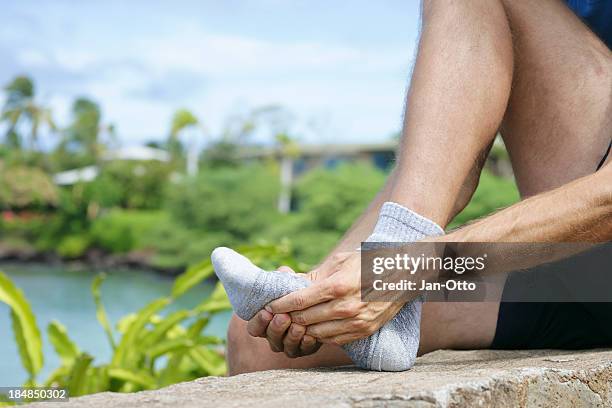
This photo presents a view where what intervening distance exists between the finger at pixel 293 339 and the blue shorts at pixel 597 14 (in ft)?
2.09

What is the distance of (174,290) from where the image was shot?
5.40 feet

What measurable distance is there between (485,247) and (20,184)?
81.4 ft

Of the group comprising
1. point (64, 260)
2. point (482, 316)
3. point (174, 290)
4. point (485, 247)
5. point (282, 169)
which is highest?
point (485, 247)

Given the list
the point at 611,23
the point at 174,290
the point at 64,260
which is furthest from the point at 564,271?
the point at 64,260

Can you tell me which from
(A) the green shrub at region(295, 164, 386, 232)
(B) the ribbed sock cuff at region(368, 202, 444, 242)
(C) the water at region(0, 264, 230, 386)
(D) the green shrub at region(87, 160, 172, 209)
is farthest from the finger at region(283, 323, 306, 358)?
(D) the green shrub at region(87, 160, 172, 209)

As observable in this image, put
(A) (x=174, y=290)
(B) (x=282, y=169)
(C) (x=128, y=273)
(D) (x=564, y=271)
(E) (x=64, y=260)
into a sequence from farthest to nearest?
(B) (x=282, y=169) → (E) (x=64, y=260) → (C) (x=128, y=273) → (A) (x=174, y=290) → (D) (x=564, y=271)

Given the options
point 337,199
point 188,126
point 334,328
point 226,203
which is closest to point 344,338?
point 334,328

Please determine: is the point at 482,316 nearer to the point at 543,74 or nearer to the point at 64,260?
the point at 543,74

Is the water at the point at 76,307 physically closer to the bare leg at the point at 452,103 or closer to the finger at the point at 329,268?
the finger at the point at 329,268

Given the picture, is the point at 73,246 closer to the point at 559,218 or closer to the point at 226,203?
the point at 226,203

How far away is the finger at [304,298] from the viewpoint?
848 mm

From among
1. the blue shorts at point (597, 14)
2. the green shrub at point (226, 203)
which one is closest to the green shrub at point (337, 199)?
the green shrub at point (226, 203)

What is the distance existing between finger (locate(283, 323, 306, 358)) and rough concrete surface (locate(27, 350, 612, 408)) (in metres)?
0.03

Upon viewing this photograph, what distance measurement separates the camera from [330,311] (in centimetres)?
86
